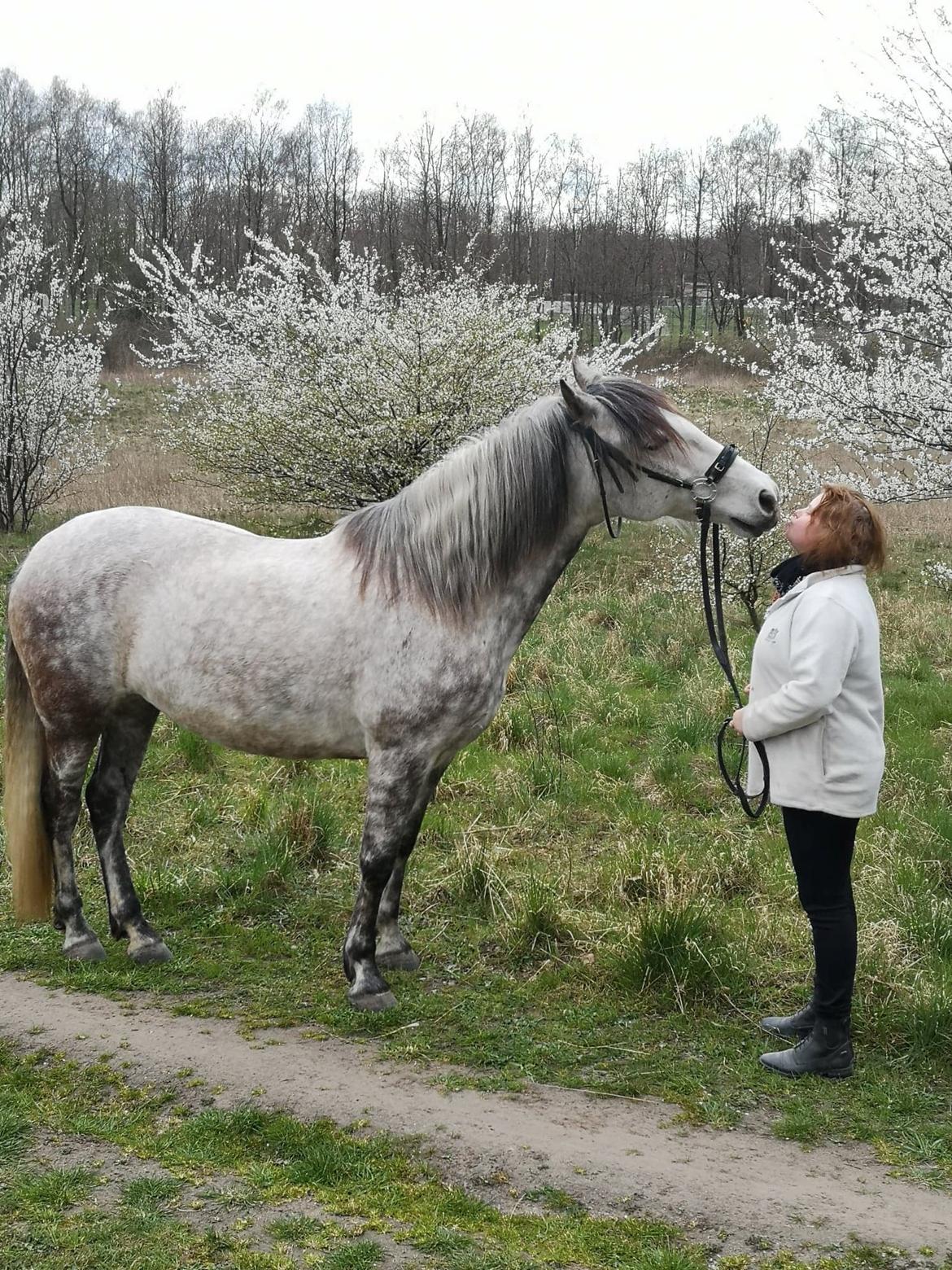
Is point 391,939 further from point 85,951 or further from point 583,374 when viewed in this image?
point 583,374

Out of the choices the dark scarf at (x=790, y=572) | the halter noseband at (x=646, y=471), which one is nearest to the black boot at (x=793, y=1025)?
the dark scarf at (x=790, y=572)

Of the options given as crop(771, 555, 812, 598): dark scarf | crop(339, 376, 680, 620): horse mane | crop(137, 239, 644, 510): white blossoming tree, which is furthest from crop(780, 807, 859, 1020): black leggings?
crop(137, 239, 644, 510): white blossoming tree

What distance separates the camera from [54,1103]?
3076mm

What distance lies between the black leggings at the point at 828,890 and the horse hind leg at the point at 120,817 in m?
2.58

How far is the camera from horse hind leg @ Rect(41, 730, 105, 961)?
13.0ft

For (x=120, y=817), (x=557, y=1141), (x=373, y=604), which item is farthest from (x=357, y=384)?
(x=557, y=1141)

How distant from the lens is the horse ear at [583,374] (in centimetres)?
345

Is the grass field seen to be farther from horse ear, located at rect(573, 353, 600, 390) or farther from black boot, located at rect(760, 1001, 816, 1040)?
horse ear, located at rect(573, 353, 600, 390)

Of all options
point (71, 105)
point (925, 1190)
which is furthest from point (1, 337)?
point (71, 105)

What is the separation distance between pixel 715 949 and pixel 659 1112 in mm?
859

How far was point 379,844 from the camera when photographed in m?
3.55

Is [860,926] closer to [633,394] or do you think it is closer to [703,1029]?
[703,1029]

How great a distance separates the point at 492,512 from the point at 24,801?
2.29 meters

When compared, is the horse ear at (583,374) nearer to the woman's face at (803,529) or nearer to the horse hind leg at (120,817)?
the woman's face at (803,529)
